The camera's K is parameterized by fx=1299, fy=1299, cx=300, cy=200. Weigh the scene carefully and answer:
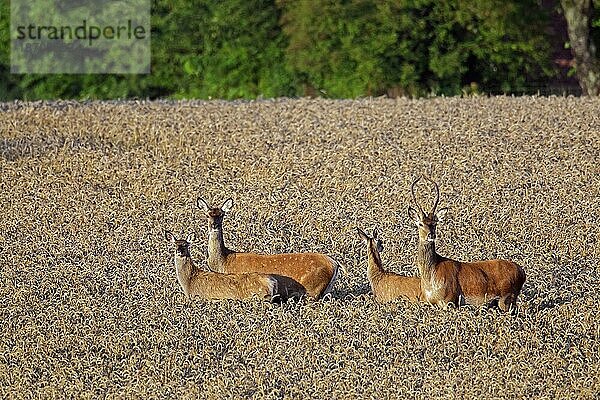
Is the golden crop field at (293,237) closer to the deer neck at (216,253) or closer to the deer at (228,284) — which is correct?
the deer at (228,284)

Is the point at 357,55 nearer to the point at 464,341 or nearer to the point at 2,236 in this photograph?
the point at 2,236

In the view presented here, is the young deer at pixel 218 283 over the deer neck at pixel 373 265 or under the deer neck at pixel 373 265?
under

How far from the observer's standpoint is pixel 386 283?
7930 mm

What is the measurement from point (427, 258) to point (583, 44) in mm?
14715

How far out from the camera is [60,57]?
81.0 feet

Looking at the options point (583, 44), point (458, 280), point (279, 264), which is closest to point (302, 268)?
point (279, 264)

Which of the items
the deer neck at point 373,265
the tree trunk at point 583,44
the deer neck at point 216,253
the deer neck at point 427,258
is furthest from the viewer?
the tree trunk at point 583,44

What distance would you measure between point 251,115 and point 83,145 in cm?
235

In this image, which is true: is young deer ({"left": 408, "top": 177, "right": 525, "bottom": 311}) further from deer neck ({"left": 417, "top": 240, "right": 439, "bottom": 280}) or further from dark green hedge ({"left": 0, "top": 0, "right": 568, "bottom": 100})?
dark green hedge ({"left": 0, "top": 0, "right": 568, "bottom": 100})

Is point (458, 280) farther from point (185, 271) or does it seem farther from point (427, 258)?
point (185, 271)

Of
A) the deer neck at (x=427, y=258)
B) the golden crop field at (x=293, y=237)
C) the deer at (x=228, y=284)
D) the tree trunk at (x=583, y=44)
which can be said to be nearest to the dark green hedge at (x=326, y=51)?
the tree trunk at (x=583, y=44)

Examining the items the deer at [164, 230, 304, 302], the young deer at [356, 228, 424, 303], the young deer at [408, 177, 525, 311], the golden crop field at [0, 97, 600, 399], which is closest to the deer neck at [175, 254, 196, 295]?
the deer at [164, 230, 304, 302]

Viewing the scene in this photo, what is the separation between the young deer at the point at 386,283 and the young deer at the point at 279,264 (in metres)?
0.24

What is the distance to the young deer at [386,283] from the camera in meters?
7.86
